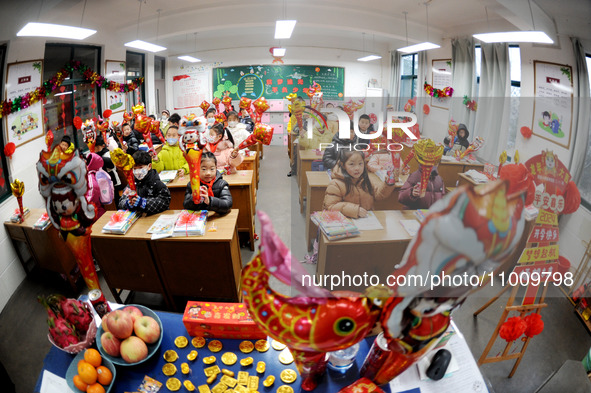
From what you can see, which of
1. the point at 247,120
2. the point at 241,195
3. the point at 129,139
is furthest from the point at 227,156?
the point at 247,120

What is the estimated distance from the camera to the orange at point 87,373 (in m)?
1.47

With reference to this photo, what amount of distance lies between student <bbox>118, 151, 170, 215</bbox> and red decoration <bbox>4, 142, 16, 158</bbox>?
0.67 m

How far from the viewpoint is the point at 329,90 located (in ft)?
5.90

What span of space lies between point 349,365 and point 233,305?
2.29 feet

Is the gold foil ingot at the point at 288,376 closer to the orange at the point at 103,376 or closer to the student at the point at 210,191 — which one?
the orange at the point at 103,376

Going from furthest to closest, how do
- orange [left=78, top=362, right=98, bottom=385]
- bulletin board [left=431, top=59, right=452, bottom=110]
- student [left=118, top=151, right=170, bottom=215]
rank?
student [left=118, top=151, right=170, bottom=215]
bulletin board [left=431, top=59, right=452, bottom=110]
orange [left=78, top=362, right=98, bottom=385]

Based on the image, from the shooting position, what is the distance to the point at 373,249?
1.36 metres

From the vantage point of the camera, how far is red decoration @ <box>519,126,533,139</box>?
1481 mm

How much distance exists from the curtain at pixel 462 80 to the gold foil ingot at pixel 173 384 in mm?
1889

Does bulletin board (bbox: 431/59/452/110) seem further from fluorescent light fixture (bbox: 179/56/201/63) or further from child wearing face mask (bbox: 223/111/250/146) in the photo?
child wearing face mask (bbox: 223/111/250/146)

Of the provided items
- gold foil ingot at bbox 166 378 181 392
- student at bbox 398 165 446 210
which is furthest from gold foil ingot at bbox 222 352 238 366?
student at bbox 398 165 446 210

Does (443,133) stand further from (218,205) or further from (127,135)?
(127,135)

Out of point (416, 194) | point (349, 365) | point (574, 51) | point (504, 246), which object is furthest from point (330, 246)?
point (574, 51)

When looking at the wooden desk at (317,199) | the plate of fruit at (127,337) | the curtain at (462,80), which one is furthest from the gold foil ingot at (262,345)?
the curtain at (462,80)
